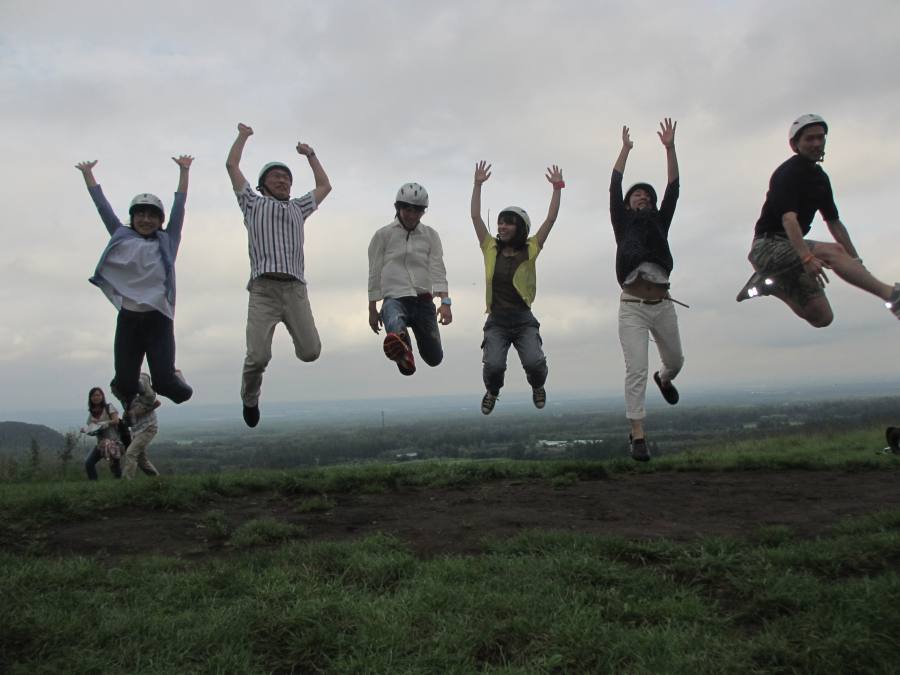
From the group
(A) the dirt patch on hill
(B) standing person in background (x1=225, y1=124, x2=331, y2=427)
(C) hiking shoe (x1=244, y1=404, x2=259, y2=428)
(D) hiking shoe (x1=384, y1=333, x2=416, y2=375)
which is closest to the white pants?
(A) the dirt patch on hill

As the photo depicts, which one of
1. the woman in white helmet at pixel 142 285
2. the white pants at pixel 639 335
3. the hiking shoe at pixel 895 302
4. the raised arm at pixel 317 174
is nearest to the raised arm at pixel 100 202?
the woman in white helmet at pixel 142 285

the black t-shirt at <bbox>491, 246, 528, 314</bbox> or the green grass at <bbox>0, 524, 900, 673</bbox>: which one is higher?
the black t-shirt at <bbox>491, 246, 528, 314</bbox>

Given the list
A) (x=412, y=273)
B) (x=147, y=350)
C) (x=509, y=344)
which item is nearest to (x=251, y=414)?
(x=147, y=350)

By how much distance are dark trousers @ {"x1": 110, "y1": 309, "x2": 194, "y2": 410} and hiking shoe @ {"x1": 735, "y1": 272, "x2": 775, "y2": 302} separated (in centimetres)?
628

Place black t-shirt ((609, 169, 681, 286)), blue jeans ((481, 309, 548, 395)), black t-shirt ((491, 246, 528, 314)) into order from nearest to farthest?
black t-shirt ((609, 169, 681, 286))
blue jeans ((481, 309, 548, 395))
black t-shirt ((491, 246, 528, 314))

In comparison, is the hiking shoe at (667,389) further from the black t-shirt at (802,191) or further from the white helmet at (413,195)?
the white helmet at (413,195)

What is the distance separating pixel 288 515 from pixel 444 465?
8.95 ft

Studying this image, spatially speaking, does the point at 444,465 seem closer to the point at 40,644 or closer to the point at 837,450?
the point at 40,644

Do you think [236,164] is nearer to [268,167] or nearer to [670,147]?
[268,167]

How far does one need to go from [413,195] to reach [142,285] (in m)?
3.28

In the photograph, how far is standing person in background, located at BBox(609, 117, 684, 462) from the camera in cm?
759

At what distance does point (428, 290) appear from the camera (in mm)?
7914

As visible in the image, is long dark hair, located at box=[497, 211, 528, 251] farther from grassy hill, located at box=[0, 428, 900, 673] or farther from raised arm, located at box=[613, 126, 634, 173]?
grassy hill, located at box=[0, 428, 900, 673]

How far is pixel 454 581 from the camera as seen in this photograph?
12.5 ft
